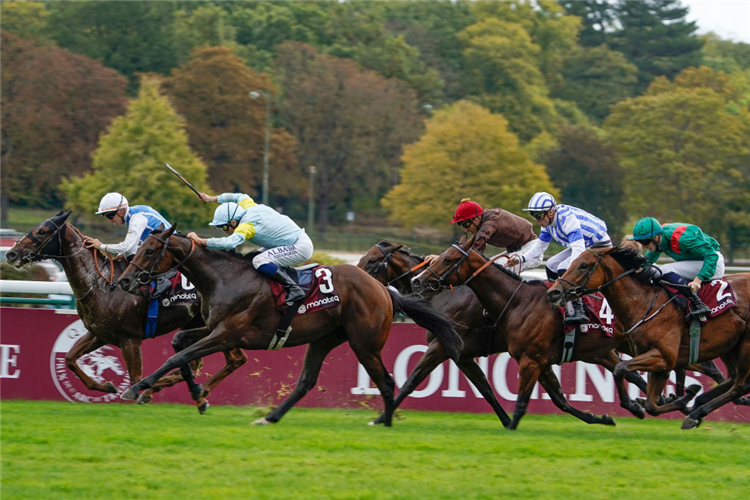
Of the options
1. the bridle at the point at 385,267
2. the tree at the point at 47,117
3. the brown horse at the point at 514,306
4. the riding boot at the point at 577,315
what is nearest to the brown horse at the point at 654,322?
the riding boot at the point at 577,315

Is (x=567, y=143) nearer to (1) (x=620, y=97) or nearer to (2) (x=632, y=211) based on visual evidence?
(2) (x=632, y=211)

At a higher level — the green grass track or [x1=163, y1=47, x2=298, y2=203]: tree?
[x1=163, y1=47, x2=298, y2=203]: tree

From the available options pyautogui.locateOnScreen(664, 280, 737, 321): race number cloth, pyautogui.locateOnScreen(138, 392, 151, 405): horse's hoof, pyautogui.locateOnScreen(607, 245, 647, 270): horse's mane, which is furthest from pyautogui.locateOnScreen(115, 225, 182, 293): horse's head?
pyautogui.locateOnScreen(664, 280, 737, 321): race number cloth

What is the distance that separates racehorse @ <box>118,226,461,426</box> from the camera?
8.50 m

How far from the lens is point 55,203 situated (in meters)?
53.5

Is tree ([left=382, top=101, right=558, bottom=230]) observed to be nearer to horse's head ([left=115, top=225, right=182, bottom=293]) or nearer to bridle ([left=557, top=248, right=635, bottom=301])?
bridle ([left=557, top=248, right=635, bottom=301])

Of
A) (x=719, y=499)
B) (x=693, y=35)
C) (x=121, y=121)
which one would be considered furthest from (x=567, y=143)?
(x=719, y=499)

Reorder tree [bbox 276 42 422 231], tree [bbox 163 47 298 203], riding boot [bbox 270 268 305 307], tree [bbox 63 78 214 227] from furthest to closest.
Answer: tree [bbox 276 42 422 231]
tree [bbox 163 47 298 203]
tree [bbox 63 78 214 227]
riding boot [bbox 270 268 305 307]

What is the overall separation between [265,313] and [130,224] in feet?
5.96

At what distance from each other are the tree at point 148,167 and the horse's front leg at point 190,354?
33.1 metres

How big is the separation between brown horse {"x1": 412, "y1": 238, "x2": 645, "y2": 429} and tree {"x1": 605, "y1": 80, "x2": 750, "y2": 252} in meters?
41.7

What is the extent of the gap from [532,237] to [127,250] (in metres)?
3.65

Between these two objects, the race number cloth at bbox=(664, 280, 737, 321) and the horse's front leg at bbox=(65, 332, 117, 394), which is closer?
the race number cloth at bbox=(664, 280, 737, 321)

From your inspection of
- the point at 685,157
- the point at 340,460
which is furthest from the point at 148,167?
the point at 340,460
